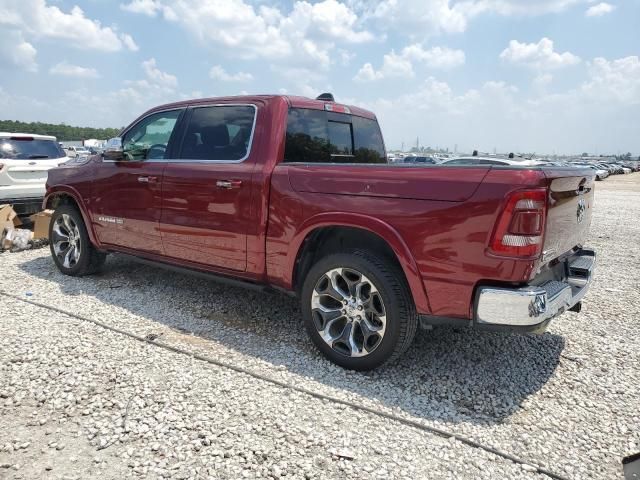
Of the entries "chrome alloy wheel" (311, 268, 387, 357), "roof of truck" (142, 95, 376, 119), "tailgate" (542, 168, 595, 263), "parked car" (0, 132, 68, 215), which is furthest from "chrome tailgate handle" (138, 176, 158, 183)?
"parked car" (0, 132, 68, 215)

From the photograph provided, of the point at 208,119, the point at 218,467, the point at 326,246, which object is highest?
the point at 208,119

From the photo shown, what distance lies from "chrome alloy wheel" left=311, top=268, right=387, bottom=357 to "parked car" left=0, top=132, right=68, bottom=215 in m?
6.29

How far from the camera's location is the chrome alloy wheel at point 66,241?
5.44 m

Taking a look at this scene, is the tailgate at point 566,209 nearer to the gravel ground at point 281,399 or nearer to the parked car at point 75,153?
the gravel ground at point 281,399

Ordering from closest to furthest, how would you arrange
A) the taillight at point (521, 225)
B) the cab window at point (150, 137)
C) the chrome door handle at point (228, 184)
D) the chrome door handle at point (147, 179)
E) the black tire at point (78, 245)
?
the taillight at point (521, 225), the chrome door handle at point (228, 184), the chrome door handle at point (147, 179), the cab window at point (150, 137), the black tire at point (78, 245)

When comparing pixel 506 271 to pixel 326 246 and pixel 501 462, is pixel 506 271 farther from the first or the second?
pixel 326 246

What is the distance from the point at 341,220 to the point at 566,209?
57.1 inches

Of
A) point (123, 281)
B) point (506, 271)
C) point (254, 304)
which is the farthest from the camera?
point (123, 281)

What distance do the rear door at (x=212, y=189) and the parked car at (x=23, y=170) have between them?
449 centimetres

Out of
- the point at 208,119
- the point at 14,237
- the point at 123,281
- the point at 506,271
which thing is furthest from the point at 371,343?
the point at 14,237

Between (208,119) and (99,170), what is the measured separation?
160 centimetres

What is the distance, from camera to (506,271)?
261 cm

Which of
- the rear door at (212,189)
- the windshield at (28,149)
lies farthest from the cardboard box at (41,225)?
the rear door at (212,189)

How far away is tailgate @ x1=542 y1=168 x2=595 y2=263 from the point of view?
2.70 meters
